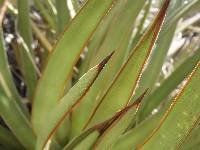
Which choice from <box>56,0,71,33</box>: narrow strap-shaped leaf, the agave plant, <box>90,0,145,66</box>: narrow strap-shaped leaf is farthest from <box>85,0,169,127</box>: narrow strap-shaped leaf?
<box>56,0,71,33</box>: narrow strap-shaped leaf

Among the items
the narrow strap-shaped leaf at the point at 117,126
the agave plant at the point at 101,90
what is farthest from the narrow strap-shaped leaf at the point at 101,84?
the narrow strap-shaped leaf at the point at 117,126

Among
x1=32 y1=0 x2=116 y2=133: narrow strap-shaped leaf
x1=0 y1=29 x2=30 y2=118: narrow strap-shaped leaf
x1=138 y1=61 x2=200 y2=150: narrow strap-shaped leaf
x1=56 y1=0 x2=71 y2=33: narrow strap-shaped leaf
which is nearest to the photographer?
x1=138 y1=61 x2=200 y2=150: narrow strap-shaped leaf

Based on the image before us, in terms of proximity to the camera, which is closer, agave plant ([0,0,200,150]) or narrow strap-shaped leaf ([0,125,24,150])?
agave plant ([0,0,200,150])

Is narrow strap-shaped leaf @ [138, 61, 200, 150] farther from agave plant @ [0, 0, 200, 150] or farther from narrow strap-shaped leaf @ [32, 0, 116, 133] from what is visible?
narrow strap-shaped leaf @ [32, 0, 116, 133]

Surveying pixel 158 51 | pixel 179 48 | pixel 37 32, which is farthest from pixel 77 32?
pixel 179 48

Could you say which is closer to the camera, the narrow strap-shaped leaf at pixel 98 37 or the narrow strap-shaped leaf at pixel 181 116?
the narrow strap-shaped leaf at pixel 181 116

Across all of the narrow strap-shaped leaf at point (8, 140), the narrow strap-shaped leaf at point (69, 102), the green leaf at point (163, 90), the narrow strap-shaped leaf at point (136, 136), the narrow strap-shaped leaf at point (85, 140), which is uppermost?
the narrow strap-shaped leaf at point (69, 102)

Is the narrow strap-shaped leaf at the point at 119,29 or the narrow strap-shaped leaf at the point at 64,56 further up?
the narrow strap-shaped leaf at the point at 64,56

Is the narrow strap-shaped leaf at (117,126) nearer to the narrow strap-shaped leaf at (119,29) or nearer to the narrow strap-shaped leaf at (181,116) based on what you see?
the narrow strap-shaped leaf at (181,116)

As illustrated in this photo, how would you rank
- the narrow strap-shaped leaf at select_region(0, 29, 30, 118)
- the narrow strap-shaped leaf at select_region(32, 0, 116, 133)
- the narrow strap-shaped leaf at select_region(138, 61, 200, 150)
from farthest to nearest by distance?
1. the narrow strap-shaped leaf at select_region(0, 29, 30, 118)
2. the narrow strap-shaped leaf at select_region(32, 0, 116, 133)
3. the narrow strap-shaped leaf at select_region(138, 61, 200, 150)
